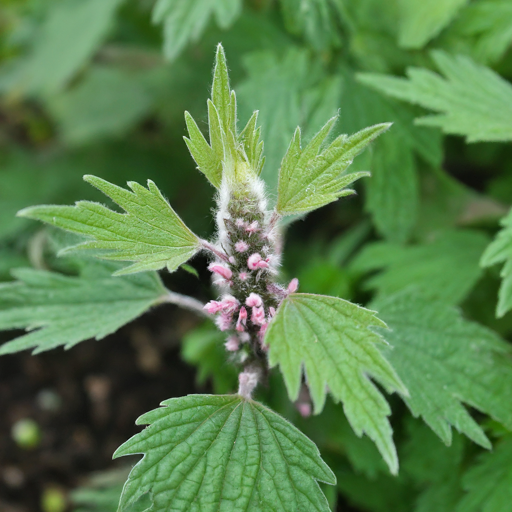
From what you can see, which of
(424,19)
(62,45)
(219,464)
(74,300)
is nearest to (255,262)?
(219,464)

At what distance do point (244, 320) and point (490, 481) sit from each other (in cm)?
87

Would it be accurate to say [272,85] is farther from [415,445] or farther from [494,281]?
[415,445]

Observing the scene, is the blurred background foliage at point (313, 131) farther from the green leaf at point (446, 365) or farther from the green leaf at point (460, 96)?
the green leaf at point (446, 365)

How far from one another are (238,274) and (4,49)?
3284 mm

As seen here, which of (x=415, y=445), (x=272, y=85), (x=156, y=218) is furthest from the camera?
(x=272, y=85)

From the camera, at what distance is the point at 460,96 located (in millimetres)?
1644

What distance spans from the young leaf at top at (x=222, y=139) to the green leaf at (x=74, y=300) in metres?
0.42

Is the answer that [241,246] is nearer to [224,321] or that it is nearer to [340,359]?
[224,321]

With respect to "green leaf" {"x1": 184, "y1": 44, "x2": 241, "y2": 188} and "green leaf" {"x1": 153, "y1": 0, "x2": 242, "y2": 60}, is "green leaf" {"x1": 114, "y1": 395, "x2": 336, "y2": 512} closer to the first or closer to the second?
"green leaf" {"x1": 184, "y1": 44, "x2": 241, "y2": 188}

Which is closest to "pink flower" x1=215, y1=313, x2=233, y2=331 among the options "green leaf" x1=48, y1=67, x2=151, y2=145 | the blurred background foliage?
the blurred background foliage

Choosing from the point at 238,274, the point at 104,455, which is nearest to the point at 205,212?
the point at 104,455

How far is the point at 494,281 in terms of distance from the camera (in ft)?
6.80

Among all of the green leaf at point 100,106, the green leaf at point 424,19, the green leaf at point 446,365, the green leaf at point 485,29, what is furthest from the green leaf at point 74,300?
the green leaf at point 100,106

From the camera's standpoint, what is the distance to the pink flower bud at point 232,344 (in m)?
1.23
